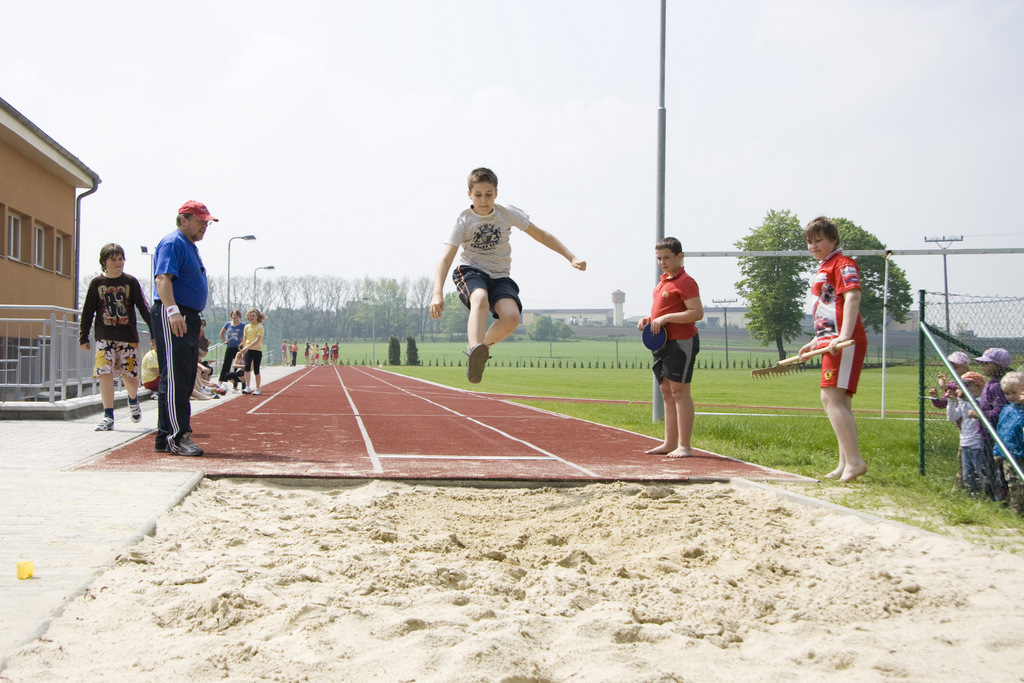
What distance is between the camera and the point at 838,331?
5.84 metres

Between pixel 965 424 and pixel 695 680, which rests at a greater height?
pixel 965 424

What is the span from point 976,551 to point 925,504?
1.30 metres

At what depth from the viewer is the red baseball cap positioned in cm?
674

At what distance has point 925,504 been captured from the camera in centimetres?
494

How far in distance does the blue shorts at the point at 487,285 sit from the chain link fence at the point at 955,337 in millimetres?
3344

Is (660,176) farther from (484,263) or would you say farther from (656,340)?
(484,263)

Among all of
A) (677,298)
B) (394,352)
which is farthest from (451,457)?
(394,352)

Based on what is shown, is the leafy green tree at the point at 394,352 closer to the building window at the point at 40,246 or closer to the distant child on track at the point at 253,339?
the building window at the point at 40,246

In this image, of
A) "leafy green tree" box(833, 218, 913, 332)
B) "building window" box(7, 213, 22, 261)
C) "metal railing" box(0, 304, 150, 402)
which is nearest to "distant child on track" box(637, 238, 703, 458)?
"metal railing" box(0, 304, 150, 402)

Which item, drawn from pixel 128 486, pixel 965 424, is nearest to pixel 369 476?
pixel 128 486

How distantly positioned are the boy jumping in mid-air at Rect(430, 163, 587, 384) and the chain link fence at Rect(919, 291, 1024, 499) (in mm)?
3314

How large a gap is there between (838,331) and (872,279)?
38.7m

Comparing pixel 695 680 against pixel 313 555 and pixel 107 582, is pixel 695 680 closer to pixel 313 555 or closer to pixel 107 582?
pixel 313 555

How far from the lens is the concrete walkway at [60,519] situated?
2904mm
